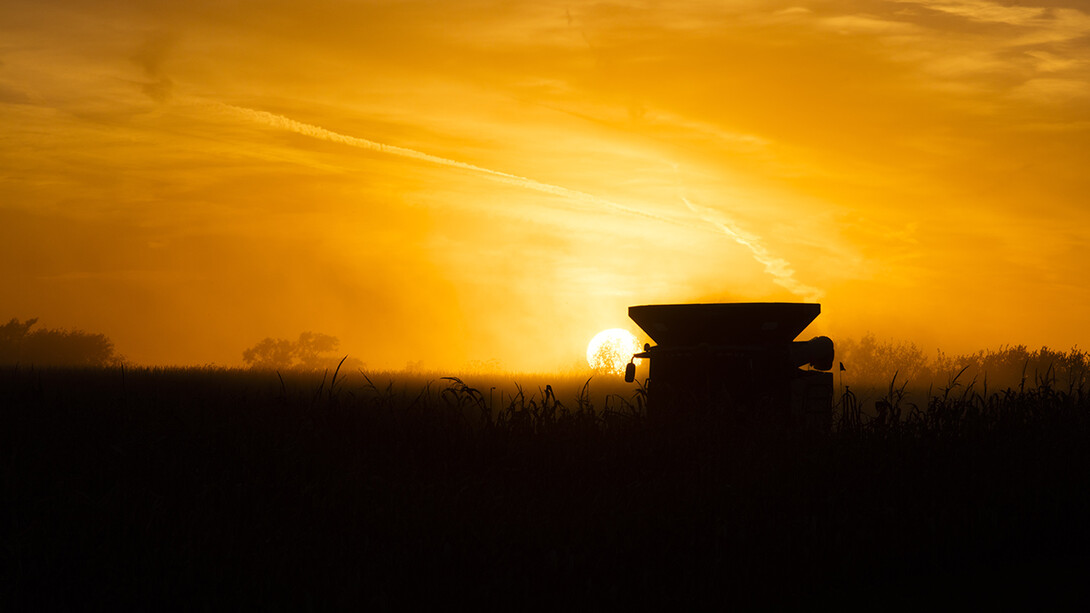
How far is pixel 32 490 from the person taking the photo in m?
7.16

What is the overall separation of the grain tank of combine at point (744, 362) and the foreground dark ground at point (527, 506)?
66.6 inches

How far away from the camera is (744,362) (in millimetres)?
12258

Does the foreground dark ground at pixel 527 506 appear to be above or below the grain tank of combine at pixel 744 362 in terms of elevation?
below

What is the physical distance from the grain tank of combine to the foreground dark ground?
5.55 ft

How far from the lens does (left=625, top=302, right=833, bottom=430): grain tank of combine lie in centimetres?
1219

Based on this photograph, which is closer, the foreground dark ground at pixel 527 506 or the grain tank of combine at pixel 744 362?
the foreground dark ground at pixel 527 506

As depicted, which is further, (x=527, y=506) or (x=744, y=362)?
(x=744, y=362)

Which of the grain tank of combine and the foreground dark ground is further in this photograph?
the grain tank of combine

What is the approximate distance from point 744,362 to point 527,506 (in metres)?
5.75

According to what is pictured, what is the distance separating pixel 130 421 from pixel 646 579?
6020 mm

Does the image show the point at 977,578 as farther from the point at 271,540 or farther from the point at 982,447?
the point at 271,540

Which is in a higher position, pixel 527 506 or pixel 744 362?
pixel 744 362

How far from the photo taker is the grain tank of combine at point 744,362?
12188mm

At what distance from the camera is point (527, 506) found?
730 cm
